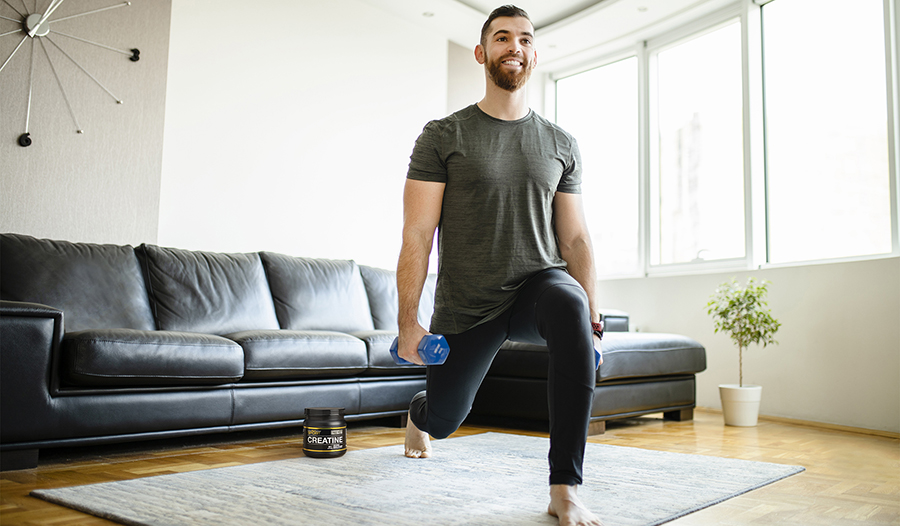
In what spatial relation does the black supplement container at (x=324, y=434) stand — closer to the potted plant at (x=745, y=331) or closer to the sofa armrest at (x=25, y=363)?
the sofa armrest at (x=25, y=363)

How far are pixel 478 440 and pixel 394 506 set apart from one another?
122 centimetres

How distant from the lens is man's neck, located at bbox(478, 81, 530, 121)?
1.75m

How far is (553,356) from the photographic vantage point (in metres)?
1.46

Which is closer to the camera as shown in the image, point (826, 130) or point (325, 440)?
point (325, 440)

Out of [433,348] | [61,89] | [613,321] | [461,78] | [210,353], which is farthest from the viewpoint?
[461,78]

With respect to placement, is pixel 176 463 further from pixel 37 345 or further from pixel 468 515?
pixel 468 515

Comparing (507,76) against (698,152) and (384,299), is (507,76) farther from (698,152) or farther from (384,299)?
(698,152)

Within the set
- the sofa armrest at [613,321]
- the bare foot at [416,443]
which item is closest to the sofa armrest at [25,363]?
the bare foot at [416,443]

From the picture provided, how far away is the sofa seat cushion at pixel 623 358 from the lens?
323 cm

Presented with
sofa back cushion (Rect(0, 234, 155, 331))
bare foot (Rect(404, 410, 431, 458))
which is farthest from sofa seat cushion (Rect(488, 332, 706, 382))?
sofa back cushion (Rect(0, 234, 155, 331))

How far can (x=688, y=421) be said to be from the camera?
152 inches

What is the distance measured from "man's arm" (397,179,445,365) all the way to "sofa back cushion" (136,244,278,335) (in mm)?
1748

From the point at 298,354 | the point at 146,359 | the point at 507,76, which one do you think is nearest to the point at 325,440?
the point at 298,354

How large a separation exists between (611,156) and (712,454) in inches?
130
